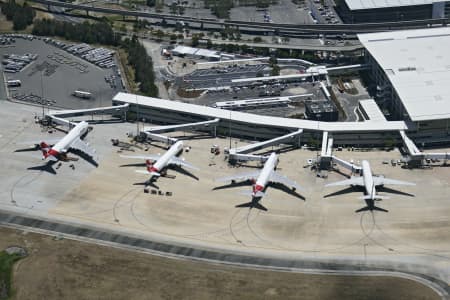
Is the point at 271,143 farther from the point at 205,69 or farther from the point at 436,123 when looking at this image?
the point at 205,69

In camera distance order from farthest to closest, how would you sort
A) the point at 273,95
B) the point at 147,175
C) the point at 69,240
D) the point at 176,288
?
the point at 273,95
the point at 147,175
the point at 69,240
the point at 176,288

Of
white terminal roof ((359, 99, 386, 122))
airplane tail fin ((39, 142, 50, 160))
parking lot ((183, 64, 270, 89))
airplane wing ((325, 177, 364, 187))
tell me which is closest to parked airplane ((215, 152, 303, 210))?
airplane wing ((325, 177, 364, 187))

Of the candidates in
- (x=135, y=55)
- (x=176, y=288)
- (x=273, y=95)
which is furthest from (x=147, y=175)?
(x=135, y=55)

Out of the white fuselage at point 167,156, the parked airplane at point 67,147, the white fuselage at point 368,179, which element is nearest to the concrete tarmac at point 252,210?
the parked airplane at point 67,147

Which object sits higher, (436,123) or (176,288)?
(436,123)

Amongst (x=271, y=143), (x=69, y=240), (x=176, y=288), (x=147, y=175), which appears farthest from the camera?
(x=271, y=143)
